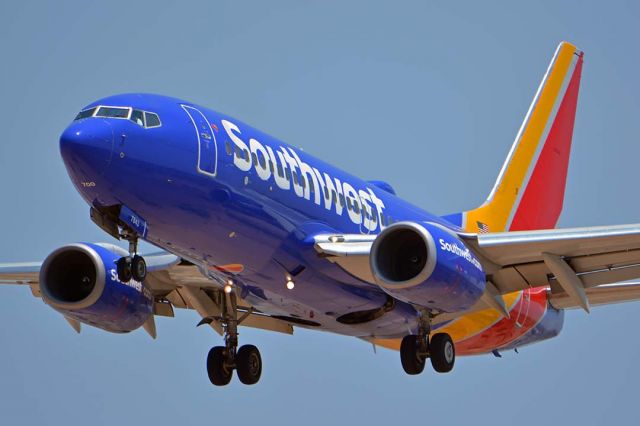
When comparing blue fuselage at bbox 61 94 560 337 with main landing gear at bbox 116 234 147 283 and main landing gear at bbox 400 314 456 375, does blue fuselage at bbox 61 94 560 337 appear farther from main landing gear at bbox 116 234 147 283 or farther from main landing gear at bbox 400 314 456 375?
main landing gear at bbox 400 314 456 375

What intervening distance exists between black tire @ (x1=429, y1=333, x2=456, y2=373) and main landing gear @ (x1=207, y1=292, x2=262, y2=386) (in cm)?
410

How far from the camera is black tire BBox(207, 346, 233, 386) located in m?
29.5

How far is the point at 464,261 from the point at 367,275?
211 centimetres

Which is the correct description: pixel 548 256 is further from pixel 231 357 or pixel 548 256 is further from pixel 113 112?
→ pixel 113 112

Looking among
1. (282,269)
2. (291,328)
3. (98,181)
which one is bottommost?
(291,328)

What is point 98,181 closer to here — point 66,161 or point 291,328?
point 66,161

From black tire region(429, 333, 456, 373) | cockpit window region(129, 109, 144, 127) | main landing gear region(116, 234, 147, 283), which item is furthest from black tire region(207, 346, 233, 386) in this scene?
cockpit window region(129, 109, 144, 127)

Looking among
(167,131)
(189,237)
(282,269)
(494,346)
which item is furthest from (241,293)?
(494,346)

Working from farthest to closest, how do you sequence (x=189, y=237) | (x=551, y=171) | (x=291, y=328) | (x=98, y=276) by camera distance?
1. (x=551, y=171)
2. (x=291, y=328)
3. (x=98, y=276)
4. (x=189, y=237)

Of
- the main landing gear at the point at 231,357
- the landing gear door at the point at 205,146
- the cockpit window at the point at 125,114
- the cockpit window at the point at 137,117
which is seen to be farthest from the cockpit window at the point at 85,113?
the main landing gear at the point at 231,357

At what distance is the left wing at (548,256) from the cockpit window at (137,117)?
15.7ft

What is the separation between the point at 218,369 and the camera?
96.8ft

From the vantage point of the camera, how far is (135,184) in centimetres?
2328

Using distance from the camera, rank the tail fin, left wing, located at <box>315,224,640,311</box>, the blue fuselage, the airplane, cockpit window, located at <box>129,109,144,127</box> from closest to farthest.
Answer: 1. the blue fuselage
2. cockpit window, located at <box>129,109,144,127</box>
3. the airplane
4. left wing, located at <box>315,224,640,311</box>
5. the tail fin
